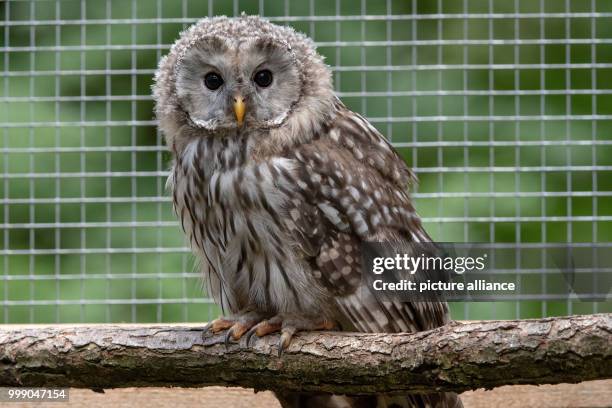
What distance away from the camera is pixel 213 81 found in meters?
3.00

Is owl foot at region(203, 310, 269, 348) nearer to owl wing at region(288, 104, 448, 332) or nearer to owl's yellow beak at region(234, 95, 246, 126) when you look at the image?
owl wing at region(288, 104, 448, 332)

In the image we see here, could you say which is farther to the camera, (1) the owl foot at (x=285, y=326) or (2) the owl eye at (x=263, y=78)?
(2) the owl eye at (x=263, y=78)

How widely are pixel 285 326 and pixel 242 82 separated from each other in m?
0.63

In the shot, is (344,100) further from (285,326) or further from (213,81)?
(285,326)

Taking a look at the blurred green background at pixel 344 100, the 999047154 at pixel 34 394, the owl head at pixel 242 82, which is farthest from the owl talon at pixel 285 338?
the blurred green background at pixel 344 100

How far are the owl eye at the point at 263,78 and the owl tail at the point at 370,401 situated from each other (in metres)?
0.78

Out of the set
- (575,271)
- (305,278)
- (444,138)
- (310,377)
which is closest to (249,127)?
(305,278)

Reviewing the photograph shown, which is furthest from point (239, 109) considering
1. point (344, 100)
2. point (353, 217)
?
point (344, 100)

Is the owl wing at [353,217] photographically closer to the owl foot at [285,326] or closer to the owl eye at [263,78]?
the owl foot at [285,326]

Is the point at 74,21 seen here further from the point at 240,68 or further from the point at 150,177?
the point at 240,68

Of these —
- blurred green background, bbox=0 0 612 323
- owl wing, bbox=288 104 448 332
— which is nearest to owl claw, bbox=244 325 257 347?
owl wing, bbox=288 104 448 332

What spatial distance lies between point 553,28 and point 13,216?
2.15 m

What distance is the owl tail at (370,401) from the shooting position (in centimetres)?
283

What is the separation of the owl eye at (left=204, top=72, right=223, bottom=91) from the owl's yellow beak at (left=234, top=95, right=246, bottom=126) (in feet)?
0.37
